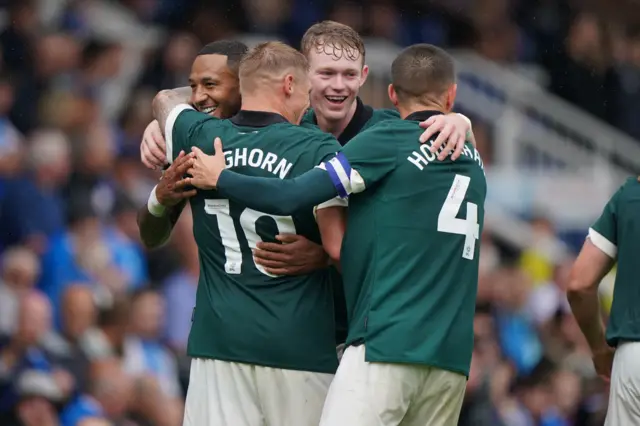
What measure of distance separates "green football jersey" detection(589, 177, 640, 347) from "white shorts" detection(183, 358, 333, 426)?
154cm

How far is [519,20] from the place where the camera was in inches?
745

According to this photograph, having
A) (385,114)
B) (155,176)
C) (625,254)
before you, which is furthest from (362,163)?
(155,176)

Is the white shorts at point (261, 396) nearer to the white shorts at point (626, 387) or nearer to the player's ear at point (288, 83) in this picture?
the player's ear at point (288, 83)

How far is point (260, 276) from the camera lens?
21.4ft

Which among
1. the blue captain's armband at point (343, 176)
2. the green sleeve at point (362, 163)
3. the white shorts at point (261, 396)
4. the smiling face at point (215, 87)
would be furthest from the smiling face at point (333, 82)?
the white shorts at point (261, 396)

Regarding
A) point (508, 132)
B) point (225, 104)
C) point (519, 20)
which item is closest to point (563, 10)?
point (519, 20)

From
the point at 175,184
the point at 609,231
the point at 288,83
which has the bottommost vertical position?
the point at 609,231

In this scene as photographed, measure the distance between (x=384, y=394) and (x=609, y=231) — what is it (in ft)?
5.82

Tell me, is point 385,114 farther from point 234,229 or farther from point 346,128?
point 234,229

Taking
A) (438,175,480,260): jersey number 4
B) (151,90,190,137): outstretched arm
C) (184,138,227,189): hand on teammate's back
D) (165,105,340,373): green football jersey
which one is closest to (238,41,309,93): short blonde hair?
(165,105,340,373): green football jersey

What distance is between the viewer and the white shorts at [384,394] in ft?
20.2

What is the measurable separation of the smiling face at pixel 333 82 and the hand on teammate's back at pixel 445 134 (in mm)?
770

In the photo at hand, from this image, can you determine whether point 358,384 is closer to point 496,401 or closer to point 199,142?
point 199,142

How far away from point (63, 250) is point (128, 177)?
52.4 inches
